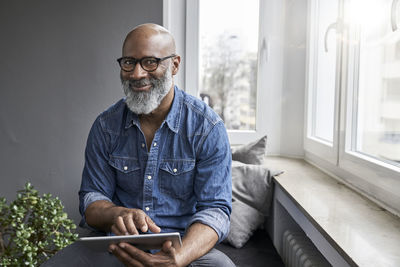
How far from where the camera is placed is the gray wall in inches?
82.6

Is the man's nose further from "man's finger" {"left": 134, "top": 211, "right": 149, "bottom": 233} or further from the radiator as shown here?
the radiator

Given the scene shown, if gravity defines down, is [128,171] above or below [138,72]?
below

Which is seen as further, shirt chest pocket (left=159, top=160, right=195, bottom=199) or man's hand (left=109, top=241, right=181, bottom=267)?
shirt chest pocket (left=159, top=160, right=195, bottom=199)

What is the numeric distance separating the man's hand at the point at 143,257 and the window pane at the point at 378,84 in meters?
0.82

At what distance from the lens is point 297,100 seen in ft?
7.68

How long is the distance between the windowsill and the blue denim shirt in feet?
1.08

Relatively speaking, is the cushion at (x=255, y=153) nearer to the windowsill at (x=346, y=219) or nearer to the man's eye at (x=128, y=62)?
the windowsill at (x=346, y=219)

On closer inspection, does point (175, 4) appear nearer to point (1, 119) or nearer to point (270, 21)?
point (270, 21)

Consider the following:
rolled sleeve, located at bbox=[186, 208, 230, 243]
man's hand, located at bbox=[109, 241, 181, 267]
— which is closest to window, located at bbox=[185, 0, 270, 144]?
rolled sleeve, located at bbox=[186, 208, 230, 243]

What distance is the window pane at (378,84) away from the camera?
4.26 ft

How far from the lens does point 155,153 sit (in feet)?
4.72

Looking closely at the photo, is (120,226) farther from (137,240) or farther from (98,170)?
(98,170)

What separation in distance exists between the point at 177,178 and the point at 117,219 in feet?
1.01

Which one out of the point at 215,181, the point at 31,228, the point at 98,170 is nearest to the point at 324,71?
the point at 215,181
